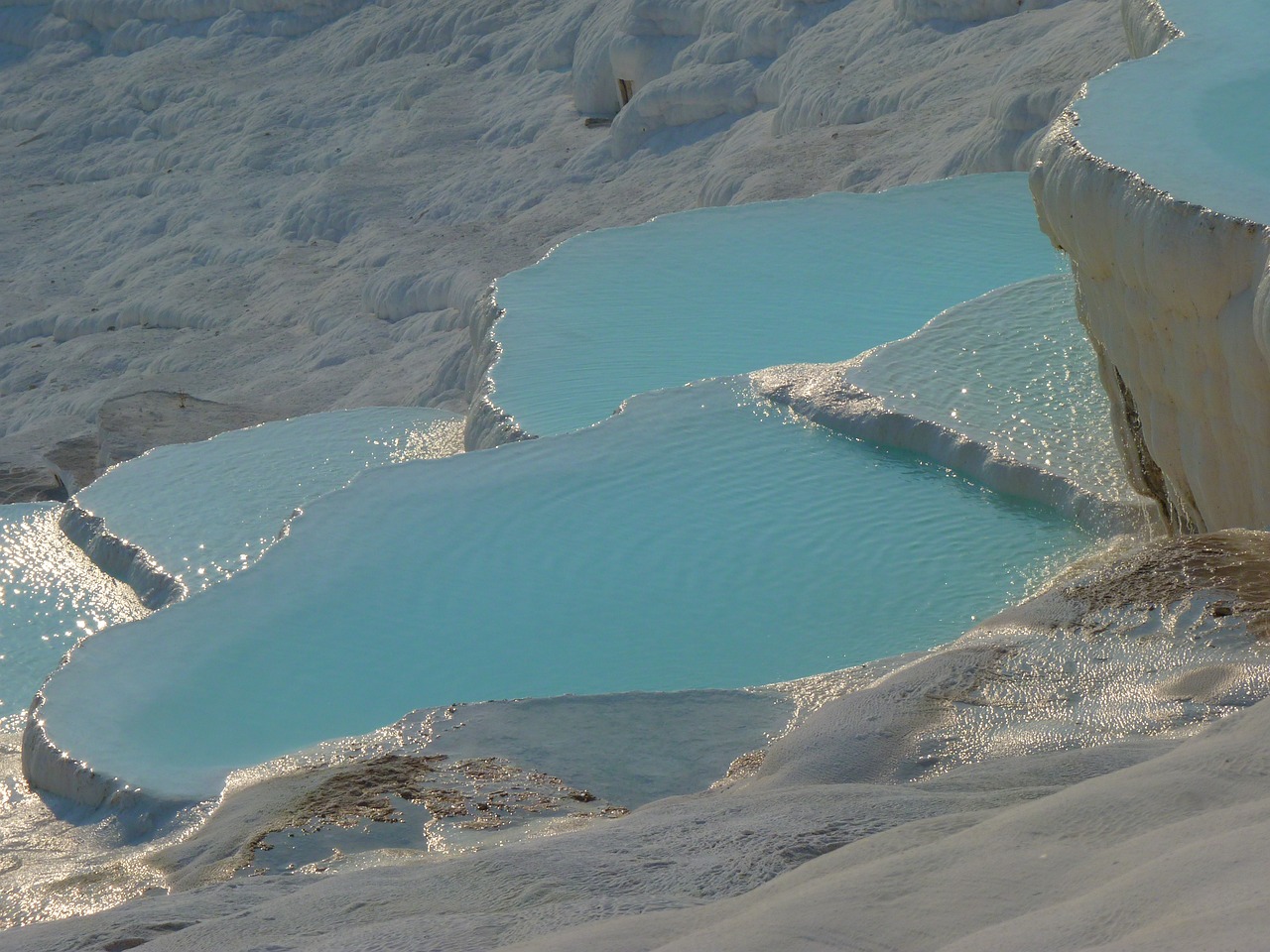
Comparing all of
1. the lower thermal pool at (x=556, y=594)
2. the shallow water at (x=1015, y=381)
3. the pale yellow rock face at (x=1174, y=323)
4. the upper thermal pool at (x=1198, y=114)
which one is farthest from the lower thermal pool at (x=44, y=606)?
the upper thermal pool at (x=1198, y=114)

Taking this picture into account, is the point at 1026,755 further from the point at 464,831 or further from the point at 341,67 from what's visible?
the point at 341,67

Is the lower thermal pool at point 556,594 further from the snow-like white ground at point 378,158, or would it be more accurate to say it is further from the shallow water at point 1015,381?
the snow-like white ground at point 378,158

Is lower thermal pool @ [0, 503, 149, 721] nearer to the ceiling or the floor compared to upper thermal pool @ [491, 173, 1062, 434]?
nearer to the floor

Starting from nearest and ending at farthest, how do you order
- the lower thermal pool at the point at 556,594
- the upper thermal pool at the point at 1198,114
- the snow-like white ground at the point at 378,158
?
1. the upper thermal pool at the point at 1198,114
2. the lower thermal pool at the point at 556,594
3. the snow-like white ground at the point at 378,158

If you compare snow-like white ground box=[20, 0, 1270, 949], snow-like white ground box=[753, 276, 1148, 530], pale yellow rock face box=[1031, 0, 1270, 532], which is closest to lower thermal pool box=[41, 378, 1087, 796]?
snow-like white ground box=[753, 276, 1148, 530]

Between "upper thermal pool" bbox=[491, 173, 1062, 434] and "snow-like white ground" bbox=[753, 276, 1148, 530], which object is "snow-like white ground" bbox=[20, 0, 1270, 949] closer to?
"snow-like white ground" bbox=[753, 276, 1148, 530]

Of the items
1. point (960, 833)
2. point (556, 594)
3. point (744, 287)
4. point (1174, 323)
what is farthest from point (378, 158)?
point (960, 833)
